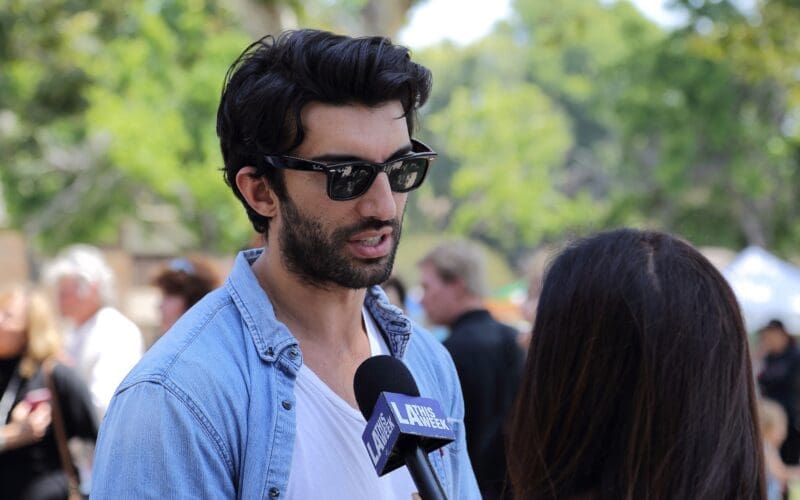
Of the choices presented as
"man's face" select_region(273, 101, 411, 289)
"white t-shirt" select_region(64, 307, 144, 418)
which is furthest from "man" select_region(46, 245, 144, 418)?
"man's face" select_region(273, 101, 411, 289)

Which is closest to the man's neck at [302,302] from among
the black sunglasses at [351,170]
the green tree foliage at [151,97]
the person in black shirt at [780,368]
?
the black sunglasses at [351,170]

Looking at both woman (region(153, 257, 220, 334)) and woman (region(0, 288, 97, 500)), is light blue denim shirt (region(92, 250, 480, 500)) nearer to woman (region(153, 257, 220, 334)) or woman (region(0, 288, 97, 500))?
woman (region(153, 257, 220, 334))

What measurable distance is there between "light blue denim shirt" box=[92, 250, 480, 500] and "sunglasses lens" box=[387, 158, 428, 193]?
15.6 inches

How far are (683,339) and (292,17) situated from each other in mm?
6072

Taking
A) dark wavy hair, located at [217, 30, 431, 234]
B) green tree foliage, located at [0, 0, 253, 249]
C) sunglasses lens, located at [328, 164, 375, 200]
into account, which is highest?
green tree foliage, located at [0, 0, 253, 249]

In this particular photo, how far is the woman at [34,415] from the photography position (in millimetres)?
5391

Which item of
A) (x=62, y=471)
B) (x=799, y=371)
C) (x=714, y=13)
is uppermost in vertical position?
(x=714, y=13)

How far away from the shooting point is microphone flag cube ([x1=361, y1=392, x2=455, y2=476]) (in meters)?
2.03

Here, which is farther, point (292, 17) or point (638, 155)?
point (638, 155)

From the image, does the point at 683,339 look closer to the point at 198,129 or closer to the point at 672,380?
the point at 672,380

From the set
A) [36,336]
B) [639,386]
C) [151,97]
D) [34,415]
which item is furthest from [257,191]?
[151,97]

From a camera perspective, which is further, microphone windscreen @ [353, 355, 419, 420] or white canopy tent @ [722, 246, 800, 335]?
white canopy tent @ [722, 246, 800, 335]

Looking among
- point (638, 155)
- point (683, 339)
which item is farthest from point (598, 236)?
point (638, 155)

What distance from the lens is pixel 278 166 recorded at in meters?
2.48
